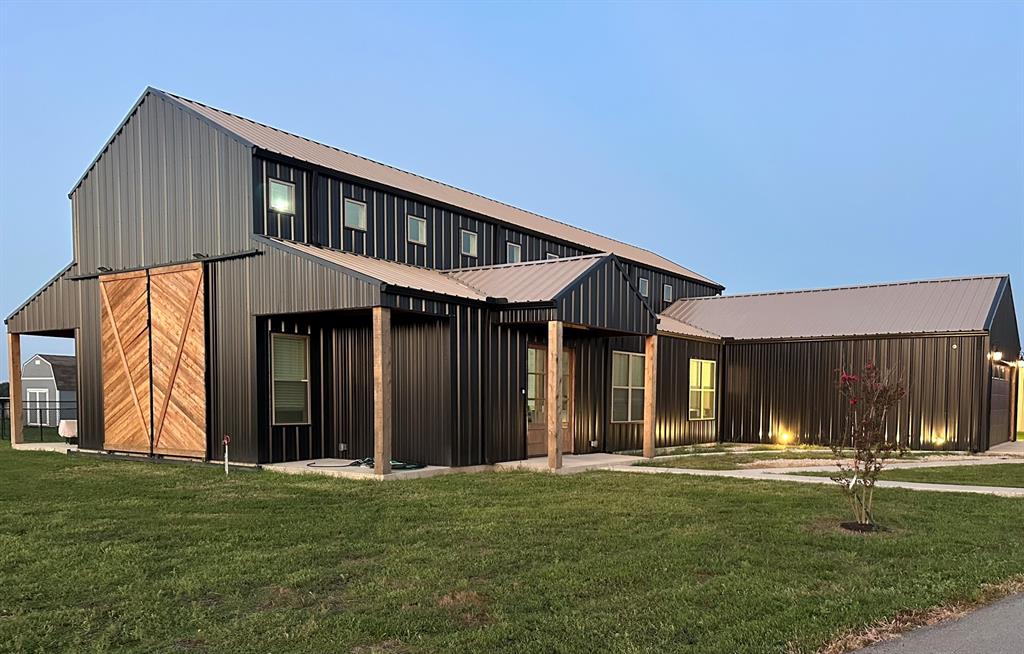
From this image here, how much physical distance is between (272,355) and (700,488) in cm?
781

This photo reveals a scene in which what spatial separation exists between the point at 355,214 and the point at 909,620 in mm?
11830

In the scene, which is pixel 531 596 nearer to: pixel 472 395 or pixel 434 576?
pixel 434 576

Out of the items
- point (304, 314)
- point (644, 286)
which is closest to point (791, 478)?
point (304, 314)

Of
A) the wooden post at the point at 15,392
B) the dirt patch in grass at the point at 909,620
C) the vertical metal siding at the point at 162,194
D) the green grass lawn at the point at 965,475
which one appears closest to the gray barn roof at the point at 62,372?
the wooden post at the point at 15,392

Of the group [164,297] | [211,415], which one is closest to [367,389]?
[211,415]

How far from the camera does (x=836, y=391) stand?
18.9 metres

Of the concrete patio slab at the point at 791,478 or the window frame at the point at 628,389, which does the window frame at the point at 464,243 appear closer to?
the window frame at the point at 628,389

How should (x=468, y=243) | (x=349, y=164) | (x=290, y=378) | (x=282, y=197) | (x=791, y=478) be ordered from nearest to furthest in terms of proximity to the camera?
(x=791, y=478), (x=282, y=197), (x=290, y=378), (x=349, y=164), (x=468, y=243)

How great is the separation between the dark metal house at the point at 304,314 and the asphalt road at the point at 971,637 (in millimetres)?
7987

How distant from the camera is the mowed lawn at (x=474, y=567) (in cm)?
450

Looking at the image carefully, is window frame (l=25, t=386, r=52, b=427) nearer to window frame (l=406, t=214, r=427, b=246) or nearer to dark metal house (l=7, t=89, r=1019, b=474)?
dark metal house (l=7, t=89, r=1019, b=474)

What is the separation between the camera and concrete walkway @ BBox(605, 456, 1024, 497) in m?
10.5

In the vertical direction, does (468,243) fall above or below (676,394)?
above

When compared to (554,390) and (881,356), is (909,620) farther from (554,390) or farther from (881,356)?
(881,356)
